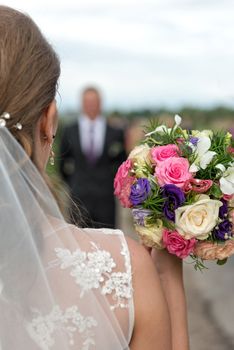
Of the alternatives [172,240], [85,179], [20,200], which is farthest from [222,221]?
[85,179]

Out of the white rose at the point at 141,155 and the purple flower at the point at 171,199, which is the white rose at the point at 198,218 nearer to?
the purple flower at the point at 171,199

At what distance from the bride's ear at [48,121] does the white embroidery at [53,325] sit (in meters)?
0.46

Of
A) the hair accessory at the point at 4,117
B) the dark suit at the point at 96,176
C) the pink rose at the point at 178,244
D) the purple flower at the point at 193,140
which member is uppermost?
the hair accessory at the point at 4,117

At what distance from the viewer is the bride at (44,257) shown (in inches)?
84.9

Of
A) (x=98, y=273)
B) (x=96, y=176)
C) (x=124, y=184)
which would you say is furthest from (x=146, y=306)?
(x=96, y=176)

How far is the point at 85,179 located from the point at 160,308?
6.61 m

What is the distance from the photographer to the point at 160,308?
2.28 m

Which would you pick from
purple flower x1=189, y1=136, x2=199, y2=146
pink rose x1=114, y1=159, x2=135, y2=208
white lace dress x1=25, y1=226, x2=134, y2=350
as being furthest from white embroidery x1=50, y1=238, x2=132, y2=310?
purple flower x1=189, y1=136, x2=199, y2=146

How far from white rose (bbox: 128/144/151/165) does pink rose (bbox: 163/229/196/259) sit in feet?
0.93

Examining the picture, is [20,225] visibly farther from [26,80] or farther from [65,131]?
[65,131]

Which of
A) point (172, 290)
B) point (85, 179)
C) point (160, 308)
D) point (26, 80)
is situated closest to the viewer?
point (26, 80)

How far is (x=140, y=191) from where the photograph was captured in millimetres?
2795

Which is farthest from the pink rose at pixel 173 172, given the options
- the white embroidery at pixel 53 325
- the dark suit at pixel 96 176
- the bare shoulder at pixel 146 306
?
the dark suit at pixel 96 176

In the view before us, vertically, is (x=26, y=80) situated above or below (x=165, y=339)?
above
